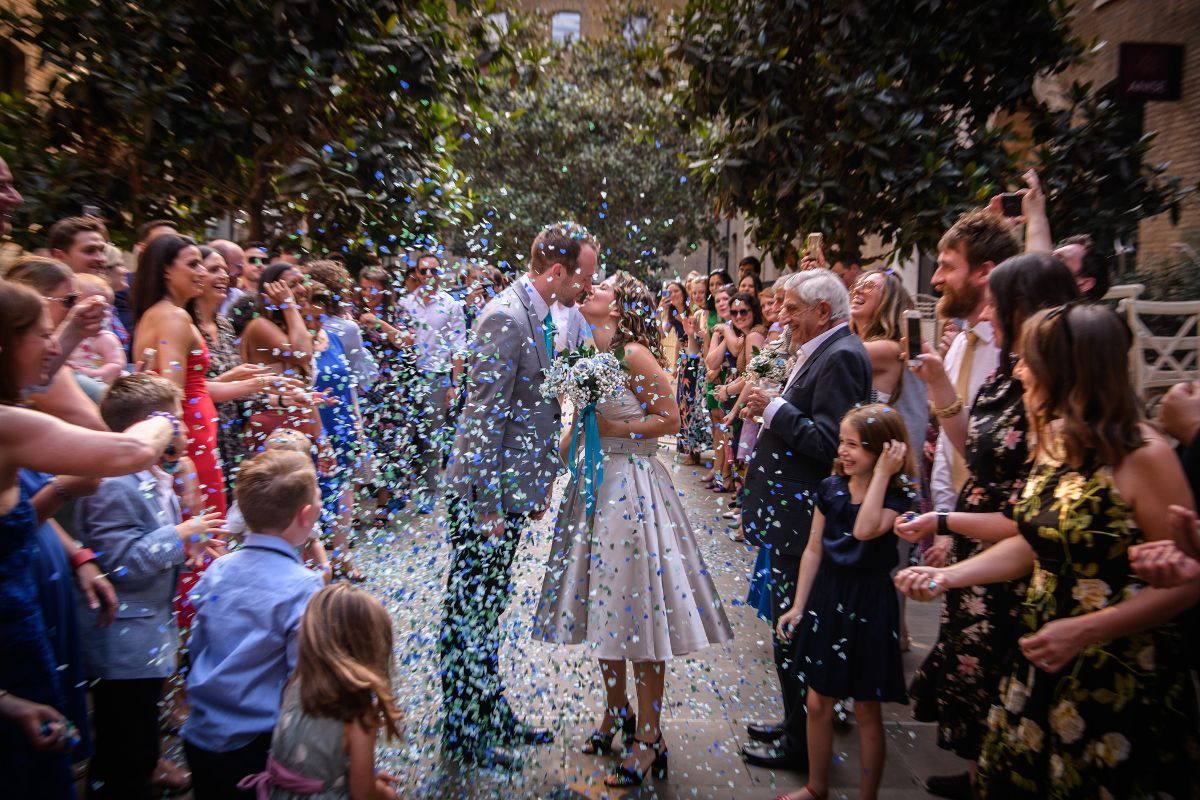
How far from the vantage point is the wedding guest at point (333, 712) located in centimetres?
236

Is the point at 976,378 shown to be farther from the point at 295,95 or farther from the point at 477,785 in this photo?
the point at 295,95

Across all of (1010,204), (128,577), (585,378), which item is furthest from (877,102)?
(128,577)

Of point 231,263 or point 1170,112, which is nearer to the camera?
point 231,263

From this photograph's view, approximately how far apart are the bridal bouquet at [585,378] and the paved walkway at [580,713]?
0.85 meters

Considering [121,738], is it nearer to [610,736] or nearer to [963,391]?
[610,736]

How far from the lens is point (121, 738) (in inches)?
121

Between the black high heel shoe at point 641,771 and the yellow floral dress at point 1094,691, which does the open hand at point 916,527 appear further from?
the black high heel shoe at point 641,771

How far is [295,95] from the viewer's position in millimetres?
5758

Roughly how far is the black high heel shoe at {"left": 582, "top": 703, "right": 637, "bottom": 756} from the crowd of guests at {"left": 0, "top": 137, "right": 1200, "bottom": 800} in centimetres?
3

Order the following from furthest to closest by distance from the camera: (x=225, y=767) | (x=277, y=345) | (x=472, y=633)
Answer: (x=277, y=345) → (x=472, y=633) → (x=225, y=767)

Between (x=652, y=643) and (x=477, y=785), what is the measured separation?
0.92 meters

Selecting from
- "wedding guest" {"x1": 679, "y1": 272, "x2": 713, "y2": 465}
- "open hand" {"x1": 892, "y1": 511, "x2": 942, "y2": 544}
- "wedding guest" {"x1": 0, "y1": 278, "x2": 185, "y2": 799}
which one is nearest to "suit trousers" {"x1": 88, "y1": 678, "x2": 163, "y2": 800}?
"wedding guest" {"x1": 0, "y1": 278, "x2": 185, "y2": 799}

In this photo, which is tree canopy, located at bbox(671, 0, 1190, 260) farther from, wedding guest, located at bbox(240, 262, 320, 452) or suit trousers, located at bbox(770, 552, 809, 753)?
wedding guest, located at bbox(240, 262, 320, 452)

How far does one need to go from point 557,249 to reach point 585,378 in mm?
655
